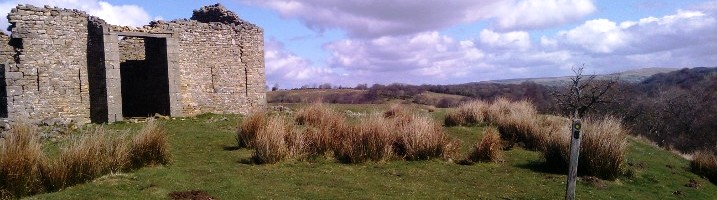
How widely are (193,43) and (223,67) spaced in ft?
4.51

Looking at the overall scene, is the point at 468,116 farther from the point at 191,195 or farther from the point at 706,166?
the point at 191,195

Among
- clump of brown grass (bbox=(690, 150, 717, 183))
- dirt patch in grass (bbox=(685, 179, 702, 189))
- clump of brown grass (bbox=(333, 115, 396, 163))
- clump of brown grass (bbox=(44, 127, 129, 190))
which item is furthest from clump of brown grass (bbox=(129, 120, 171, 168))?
clump of brown grass (bbox=(690, 150, 717, 183))

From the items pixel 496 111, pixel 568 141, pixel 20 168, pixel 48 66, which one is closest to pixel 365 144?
pixel 568 141

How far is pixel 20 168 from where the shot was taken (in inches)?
267

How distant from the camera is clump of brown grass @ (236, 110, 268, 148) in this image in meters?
11.6

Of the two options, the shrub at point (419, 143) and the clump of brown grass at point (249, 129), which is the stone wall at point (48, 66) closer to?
the clump of brown grass at point (249, 129)

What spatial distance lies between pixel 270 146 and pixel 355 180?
1.92m

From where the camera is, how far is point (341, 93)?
57031 millimetres

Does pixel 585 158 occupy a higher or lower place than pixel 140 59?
lower

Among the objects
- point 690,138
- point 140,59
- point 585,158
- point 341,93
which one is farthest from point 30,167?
point 341,93

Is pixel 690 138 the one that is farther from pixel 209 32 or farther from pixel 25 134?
pixel 25 134

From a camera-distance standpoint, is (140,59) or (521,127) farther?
(140,59)

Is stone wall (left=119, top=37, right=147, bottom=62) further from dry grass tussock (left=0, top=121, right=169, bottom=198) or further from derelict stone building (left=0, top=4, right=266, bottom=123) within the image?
dry grass tussock (left=0, top=121, right=169, bottom=198)

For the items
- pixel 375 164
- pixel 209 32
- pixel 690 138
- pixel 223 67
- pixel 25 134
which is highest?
pixel 209 32
